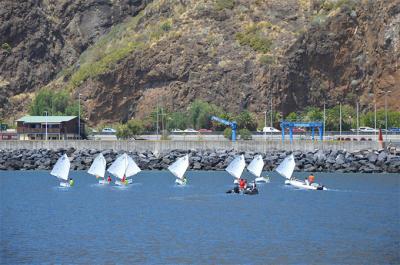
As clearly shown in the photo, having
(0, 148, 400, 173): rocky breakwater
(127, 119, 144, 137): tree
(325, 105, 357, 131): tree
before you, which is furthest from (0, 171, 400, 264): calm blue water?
(325, 105, 357, 131): tree

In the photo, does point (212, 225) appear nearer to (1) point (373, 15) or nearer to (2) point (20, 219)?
(2) point (20, 219)

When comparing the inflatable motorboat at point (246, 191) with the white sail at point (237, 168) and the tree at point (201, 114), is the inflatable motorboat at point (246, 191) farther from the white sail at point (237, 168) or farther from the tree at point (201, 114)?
the tree at point (201, 114)

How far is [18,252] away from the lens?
5453 centimetres

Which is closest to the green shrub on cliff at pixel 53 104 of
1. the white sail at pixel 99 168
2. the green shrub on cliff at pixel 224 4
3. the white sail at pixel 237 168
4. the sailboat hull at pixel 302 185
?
the green shrub on cliff at pixel 224 4

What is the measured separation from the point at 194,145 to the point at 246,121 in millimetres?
26746

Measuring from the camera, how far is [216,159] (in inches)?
4685

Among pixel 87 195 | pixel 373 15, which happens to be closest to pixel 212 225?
pixel 87 195

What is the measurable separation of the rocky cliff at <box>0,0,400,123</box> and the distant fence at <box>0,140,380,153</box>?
33952mm

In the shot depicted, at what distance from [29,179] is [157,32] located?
72375 millimetres

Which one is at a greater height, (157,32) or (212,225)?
(157,32)

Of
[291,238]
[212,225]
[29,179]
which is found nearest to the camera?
[291,238]

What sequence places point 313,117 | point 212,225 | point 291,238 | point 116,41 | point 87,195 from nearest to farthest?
1. point 291,238
2. point 212,225
3. point 87,195
4. point 313,117
5. point 116,41

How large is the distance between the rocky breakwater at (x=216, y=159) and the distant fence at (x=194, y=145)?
229cm

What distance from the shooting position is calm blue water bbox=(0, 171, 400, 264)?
53875 millimetres
